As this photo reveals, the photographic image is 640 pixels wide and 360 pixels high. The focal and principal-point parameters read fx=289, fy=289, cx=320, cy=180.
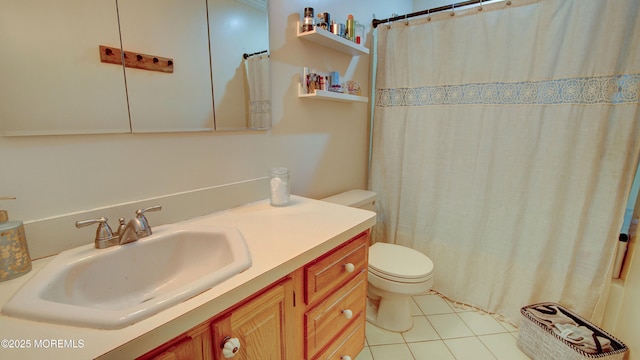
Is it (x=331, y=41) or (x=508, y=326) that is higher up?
(x=331, y=41)

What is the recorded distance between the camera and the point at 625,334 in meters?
1.38

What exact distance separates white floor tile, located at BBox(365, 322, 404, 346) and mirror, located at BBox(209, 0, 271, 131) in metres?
1.31

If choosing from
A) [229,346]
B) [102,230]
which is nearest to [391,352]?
[229,346]

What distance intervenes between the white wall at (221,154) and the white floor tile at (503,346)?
123cm

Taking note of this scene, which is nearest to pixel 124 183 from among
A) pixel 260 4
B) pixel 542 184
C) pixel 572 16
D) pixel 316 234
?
pixel 316 234

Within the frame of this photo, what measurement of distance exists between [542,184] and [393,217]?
91 centimetres

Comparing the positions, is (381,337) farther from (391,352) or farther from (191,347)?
(191,347)

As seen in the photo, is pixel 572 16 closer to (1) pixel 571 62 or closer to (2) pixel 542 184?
(1) pixel 571 62

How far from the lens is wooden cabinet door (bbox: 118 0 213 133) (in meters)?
0.96

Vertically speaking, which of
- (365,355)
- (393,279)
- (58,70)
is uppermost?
(58,70)

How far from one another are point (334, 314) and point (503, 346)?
1.16 m

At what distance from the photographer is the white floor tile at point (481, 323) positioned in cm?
171

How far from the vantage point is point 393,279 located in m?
1.55

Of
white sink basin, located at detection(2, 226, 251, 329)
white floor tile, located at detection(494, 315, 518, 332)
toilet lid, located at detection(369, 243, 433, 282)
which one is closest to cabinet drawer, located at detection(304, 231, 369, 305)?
white sink basin, located at detection(2, 226, 251, 329)
